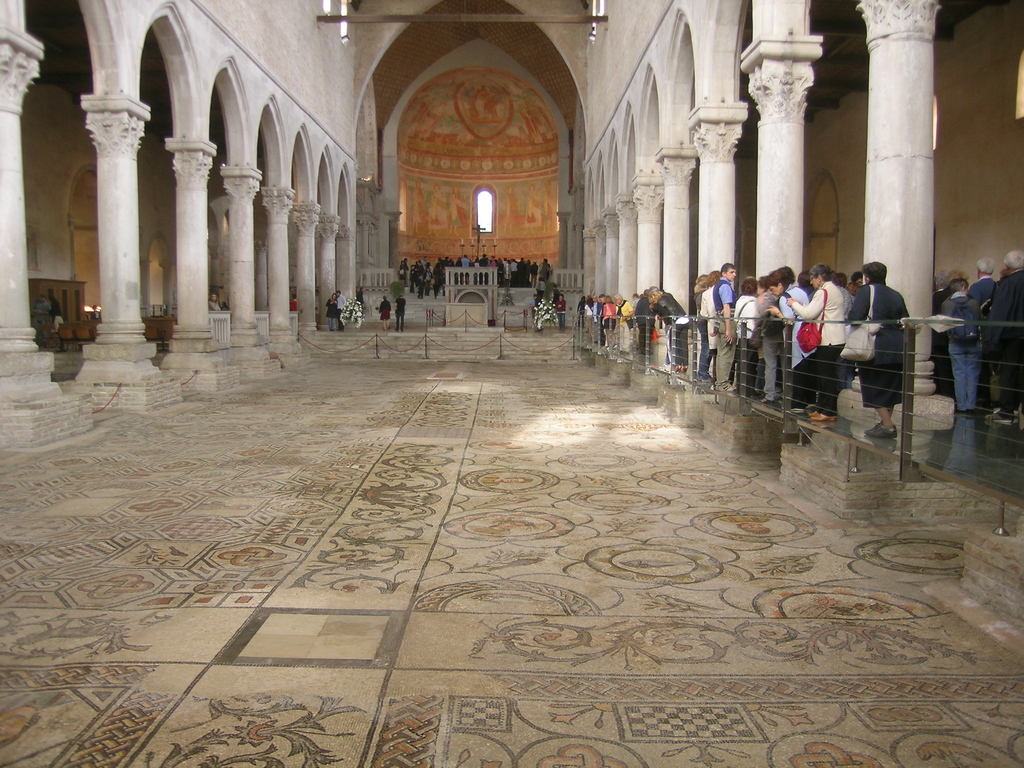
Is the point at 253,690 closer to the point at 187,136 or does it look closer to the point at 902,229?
the point at 902,229

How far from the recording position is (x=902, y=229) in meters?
6.70

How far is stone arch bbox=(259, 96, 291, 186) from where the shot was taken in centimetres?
2020

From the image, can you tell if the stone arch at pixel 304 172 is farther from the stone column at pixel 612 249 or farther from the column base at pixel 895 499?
the column base at pixel 895 499

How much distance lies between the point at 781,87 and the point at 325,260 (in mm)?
21208

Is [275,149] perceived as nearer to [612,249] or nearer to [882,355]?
[612,249]

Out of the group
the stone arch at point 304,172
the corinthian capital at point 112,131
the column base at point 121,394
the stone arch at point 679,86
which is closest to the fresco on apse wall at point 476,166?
the stone arch at point 304,172

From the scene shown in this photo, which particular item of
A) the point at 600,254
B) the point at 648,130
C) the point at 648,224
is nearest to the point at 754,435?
the point at 648,224

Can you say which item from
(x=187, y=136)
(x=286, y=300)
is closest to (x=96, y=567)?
(x=187, y=136)

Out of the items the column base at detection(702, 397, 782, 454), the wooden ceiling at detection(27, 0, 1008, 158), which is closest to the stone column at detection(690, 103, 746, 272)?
the wooden ceiling at detection(27, 0, 1008, 158)

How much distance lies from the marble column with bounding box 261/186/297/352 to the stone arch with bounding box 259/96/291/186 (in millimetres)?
296

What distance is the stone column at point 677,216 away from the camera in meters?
14.5

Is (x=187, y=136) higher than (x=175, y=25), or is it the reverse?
(x=175, y=25)

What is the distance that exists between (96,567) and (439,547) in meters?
1.93

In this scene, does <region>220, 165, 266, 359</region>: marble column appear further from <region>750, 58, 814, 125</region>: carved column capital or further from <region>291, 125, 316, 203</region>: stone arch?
<region>750, 58, 814, 125</region>: carved column capital
